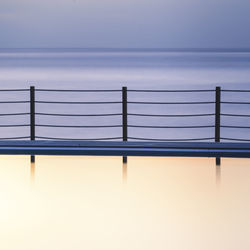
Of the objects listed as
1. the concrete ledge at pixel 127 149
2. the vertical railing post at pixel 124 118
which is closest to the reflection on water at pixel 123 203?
the concrete ledge at pixel 127 149

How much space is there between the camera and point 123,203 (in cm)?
752

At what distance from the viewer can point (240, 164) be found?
33.0 ft

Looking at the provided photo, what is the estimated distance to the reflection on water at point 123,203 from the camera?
5984 mm

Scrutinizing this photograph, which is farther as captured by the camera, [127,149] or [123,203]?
[127,149]

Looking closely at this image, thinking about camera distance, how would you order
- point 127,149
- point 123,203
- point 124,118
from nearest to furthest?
point 123,203 < point 127,149 < point 124,118

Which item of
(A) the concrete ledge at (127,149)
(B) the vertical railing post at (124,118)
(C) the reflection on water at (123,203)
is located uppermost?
(B) the vertical railing post at (124,118)

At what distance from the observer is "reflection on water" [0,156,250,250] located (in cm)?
598

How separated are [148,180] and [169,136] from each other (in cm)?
1505

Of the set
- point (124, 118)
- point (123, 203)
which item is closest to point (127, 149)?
point (124, 118)

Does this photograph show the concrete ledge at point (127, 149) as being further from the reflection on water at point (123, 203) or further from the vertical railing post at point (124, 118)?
the vertical railing post at point (124, 118)

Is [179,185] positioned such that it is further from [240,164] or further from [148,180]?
[240,164]

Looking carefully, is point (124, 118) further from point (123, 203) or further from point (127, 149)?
point (123, 203)

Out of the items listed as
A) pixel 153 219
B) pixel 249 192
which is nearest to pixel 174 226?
pixel 153 219

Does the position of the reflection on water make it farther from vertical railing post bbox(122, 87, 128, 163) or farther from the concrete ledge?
vertical railing post bbox(122, 87, 128, 163)
